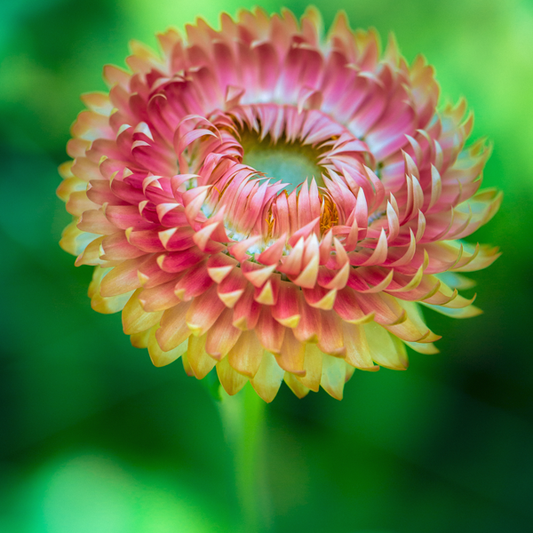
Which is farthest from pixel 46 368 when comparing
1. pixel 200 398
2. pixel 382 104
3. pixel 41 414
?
pixel 382 104

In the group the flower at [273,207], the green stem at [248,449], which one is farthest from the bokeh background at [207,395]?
the flower at [273,207]

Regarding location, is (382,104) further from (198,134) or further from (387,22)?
(387,22)

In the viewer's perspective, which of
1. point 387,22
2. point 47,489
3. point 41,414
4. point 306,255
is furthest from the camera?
point 387,22

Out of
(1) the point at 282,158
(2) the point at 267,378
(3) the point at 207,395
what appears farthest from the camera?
(3) the point at 207,395

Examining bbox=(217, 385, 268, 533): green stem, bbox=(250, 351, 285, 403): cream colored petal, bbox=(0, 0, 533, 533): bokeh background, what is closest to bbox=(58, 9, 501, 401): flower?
bbox=(250, 351, 285, 403): cream colored petal

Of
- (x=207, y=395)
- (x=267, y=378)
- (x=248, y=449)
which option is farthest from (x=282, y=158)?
(x=207, y=395)

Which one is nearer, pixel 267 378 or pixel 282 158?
pixel 267 378

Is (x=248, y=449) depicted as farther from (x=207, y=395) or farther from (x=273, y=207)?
(x=273, y=207)
